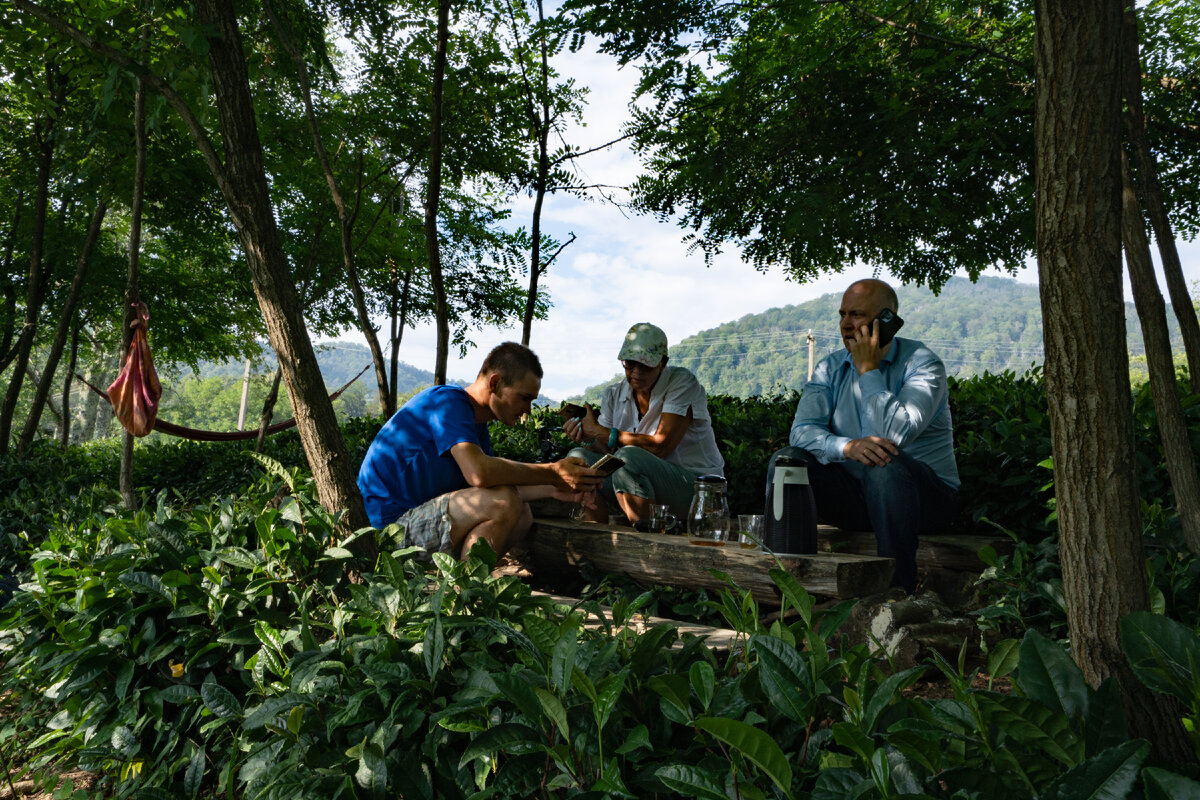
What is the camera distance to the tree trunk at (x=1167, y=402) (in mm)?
2244

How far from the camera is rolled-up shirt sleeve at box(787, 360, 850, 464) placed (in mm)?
3275

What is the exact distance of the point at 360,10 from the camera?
5273 millimetres

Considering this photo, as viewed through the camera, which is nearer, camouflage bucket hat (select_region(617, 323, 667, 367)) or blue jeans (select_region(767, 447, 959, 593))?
blue jeans (select_region(767, 447, 959, 593))

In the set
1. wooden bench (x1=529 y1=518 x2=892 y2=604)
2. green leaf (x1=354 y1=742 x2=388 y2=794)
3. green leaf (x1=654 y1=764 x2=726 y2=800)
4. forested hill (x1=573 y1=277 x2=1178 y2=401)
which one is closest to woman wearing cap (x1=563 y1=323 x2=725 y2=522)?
wooden bench (x1=529 y1=518 x2=892 y2=604)

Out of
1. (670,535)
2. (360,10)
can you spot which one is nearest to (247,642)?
(670,535)

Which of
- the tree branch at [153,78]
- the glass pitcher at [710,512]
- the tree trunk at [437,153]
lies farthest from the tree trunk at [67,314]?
the glass pitcher at [710,512]

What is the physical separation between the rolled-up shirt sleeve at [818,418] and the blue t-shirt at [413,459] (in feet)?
4.71

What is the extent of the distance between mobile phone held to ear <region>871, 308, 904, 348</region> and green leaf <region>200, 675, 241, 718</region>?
2714 millimetres

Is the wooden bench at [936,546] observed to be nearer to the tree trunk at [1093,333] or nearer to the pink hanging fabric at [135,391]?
the tree trunk at [1093,333]

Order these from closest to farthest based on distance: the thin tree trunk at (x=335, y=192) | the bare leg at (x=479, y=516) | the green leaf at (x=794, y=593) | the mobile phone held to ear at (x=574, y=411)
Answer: the green leaf at (x=794, y=593)
the bare leg at (x=479, y=516)
the mobile phone held to ear at (x=574, y=411)
the thin tree trunk at (x=335, y=192)

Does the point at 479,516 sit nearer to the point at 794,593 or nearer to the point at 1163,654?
the point at 794,593

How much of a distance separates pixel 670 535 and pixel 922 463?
1061 mm

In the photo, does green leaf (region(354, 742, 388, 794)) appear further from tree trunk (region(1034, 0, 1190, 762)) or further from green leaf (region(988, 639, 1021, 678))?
tree trunk (region(1034, 0, 1190, 762))

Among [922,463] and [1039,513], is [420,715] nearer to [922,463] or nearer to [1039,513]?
[922,463]
